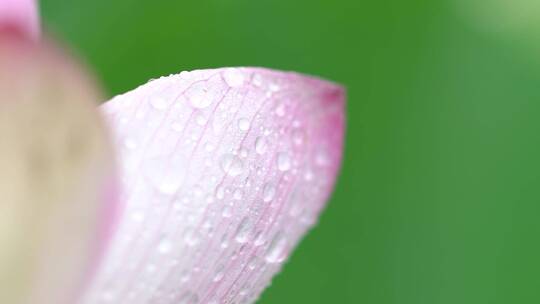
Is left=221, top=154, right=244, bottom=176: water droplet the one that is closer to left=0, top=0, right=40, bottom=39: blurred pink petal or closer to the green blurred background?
left=0, top=0, right=40, bottom=39: blurred pink petal

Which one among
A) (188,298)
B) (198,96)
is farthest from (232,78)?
(188,298)

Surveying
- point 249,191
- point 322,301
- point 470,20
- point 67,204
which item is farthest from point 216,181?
point 470,20

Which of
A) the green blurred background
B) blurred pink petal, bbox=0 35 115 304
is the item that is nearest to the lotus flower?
blurred pink petal, bbox=0 35 115 304

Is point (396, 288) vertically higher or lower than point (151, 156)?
lower

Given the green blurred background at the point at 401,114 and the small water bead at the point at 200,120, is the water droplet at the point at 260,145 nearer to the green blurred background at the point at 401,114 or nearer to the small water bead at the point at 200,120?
the small water bead at the point at 200,120

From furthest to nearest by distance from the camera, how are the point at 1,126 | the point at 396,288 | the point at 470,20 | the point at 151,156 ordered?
the point at 470,20
the point at 396,288
the point at 151,156
the point at 1,126

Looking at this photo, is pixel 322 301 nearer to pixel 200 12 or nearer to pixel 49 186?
pixel 200 12

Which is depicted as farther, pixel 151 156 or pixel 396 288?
pixel 396 288
